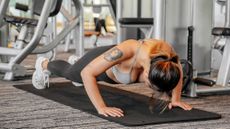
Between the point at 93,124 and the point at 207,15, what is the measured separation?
155 centimetres

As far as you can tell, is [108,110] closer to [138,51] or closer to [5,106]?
[138,51]

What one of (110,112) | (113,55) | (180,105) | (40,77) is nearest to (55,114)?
(110,112)

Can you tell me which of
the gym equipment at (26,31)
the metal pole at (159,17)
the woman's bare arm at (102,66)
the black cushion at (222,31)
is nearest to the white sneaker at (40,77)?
the gym equipment at (26,31)

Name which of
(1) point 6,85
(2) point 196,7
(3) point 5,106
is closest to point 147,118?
(3) point 5,106

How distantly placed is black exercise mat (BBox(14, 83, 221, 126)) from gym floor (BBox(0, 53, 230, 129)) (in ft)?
0.11

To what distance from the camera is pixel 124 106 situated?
2.27 meters

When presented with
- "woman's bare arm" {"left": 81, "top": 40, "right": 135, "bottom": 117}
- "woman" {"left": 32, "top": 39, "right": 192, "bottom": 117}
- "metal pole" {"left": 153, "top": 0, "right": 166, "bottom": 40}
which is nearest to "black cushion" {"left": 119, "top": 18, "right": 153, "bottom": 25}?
"metal pole" {"left": 153, "top": 0, "right": 166, "bottom": 40}

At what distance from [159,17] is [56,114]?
977mm

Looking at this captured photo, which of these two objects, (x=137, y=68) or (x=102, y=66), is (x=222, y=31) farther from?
(x=102, y=66)

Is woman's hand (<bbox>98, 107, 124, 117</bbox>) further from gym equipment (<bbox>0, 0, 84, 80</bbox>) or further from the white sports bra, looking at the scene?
gym equipment (<bbox>0, 0, 84, 80</bbox>)

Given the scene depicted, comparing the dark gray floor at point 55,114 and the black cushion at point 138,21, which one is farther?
the black cushion at point 138,21

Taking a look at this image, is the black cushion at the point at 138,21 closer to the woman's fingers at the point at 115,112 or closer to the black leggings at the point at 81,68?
the black leggings at the point at 81,68

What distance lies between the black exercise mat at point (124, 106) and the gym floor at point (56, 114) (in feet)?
0.11

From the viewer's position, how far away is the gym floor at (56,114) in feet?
6.22
